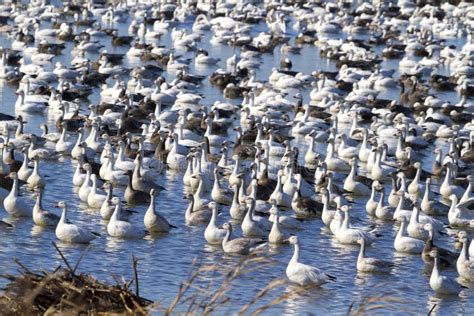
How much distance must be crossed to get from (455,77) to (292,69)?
4728 millimetres

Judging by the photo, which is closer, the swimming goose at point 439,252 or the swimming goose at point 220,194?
the swimming goose at point 439,252

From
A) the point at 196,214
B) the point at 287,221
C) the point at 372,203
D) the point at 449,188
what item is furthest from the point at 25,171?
the point at 449,188

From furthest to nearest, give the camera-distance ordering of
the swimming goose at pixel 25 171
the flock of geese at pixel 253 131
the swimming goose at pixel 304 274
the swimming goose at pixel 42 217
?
the swimming goose at pixel 25 171
the flock of geese at pixel 253 131
the swimming goose at pixel 42 217
the swimming goose at pixel 304 274

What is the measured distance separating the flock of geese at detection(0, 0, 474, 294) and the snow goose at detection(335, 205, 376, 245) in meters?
0.03

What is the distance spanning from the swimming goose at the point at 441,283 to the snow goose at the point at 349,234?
2.16 m

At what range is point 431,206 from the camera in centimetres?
2017

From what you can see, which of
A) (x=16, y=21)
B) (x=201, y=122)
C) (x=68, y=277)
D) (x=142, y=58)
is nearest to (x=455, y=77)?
(x=142, y=58)

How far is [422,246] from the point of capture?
17.5 metres

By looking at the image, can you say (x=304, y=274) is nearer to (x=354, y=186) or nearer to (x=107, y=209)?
(x=107, y=209)

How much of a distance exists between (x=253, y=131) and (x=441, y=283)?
35.8 ft

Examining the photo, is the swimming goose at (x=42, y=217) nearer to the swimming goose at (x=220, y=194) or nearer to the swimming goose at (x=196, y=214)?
the swimming goose at (x=196, y=214)

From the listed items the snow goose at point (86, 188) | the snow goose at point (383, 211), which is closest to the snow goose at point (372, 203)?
the snow goose at point (383, 211)

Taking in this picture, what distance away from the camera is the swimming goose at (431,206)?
20.2 m

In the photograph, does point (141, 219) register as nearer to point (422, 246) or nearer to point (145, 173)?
point (145, 173)
